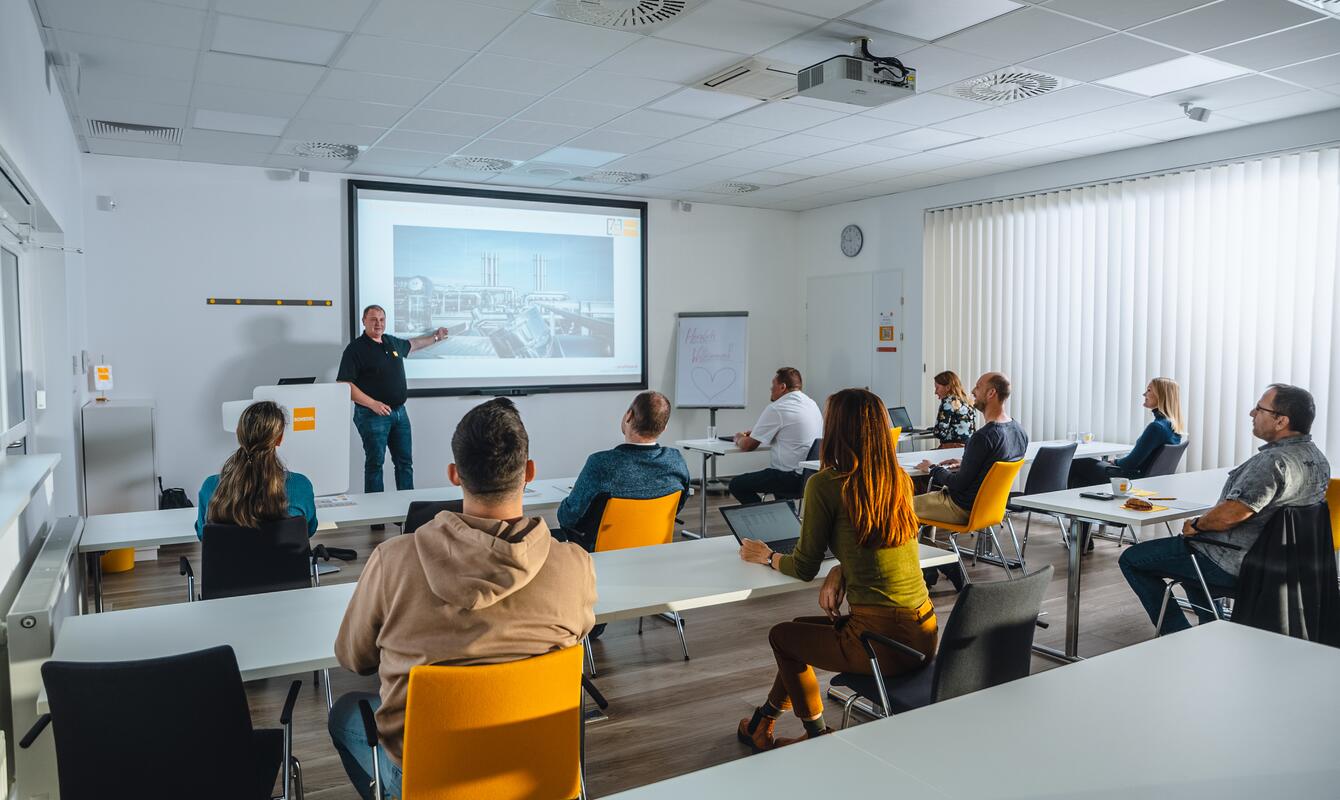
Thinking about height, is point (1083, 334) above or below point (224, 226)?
below

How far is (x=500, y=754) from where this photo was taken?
177cm

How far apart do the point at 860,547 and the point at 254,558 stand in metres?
2.21

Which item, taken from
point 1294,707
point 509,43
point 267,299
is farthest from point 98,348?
point 1294,707

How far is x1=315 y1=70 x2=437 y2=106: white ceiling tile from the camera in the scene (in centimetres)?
468

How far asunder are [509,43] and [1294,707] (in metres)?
3.94

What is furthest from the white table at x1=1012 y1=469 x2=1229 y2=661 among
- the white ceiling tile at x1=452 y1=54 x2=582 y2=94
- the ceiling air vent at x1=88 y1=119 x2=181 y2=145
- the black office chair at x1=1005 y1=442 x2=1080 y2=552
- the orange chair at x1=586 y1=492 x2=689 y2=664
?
the ceiling air vent at x1=88 y1=119 x2=181 y2=145

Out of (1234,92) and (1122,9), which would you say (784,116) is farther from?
(1234,92)

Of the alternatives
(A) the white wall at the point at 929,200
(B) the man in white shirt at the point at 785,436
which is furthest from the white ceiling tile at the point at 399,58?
(A) the white wall at the point at 929,200

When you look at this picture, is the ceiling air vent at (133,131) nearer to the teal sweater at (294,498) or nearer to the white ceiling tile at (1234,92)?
the teal sweater at (294,498)

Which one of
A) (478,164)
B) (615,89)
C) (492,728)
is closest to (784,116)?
(615,89)

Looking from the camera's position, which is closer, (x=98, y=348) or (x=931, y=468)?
(x=931, y=468)

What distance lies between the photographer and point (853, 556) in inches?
108

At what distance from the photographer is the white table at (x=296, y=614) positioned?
2.16 m

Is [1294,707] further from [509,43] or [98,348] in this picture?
[98,348]
